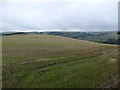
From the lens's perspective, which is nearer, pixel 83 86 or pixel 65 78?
pixel 83 86

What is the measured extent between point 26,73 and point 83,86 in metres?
7.24

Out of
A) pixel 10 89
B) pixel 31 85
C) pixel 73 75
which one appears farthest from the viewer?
pixel 73 75

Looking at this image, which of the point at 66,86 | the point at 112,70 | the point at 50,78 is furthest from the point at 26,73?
the point at 112,70

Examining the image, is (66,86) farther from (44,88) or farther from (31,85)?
(31,85)

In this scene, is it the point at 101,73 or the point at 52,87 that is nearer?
the point at 52,87

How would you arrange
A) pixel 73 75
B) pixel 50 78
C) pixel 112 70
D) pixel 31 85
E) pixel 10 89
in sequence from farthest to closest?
pixel 112 70
pixel 73 75
pixel 50 78
pixel 31 85
pixel 10 89

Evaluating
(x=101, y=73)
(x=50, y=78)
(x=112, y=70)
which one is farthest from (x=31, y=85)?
(x=112, y=70)

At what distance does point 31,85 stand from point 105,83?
7.40 metres

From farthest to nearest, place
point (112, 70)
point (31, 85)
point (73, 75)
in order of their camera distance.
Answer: point (112, 70) → point (73, 75) → point (31, 85)

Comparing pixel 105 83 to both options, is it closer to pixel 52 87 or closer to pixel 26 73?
pixel 52 87

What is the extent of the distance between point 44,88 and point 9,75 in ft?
17.9

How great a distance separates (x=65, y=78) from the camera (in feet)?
50.0

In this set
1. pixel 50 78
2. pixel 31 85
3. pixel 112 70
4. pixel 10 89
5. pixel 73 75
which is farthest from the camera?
pixel 112 70

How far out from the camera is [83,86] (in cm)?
1314
